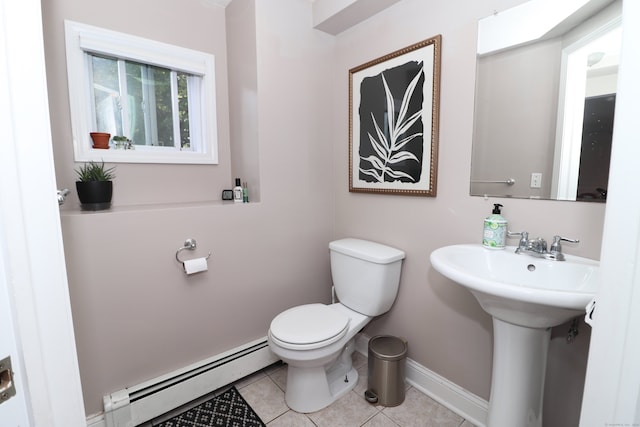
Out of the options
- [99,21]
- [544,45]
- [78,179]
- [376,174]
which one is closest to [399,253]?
[376,174]

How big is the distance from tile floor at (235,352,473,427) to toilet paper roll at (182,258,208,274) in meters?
0.77

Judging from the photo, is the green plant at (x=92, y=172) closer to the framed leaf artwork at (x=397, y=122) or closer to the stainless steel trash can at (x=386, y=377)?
the framed leaf artwork at (x=397, y=122)

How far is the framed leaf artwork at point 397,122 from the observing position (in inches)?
60.8

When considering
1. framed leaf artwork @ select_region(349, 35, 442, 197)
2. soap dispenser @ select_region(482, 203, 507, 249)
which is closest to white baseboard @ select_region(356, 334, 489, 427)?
soap dispenser @ select_region(482, 203, 507, 249)

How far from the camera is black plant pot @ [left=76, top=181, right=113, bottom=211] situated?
143cm

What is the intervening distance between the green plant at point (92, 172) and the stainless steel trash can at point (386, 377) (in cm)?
171

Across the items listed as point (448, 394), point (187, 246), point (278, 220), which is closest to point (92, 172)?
point (187, 246)

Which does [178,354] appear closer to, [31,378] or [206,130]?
[31,378]

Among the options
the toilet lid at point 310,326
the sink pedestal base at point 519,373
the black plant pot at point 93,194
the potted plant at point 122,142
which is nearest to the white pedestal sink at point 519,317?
the sink pedestal base at point 519,373

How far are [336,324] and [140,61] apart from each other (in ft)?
6.07

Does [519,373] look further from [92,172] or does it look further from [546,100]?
[92,172]

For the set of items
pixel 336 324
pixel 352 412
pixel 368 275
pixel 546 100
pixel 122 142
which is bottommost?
pixel 352 412

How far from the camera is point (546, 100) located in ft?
3.95

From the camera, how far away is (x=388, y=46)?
5.65 ft
